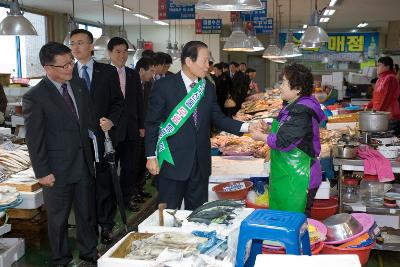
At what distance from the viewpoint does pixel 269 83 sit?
26.2 meters

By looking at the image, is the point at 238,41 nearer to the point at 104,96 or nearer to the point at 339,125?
the point at 339,125

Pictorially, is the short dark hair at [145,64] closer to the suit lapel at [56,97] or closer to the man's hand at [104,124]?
the man's hand at [104,124]

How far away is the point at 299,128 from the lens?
3.61m

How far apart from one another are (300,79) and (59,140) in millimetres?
2094

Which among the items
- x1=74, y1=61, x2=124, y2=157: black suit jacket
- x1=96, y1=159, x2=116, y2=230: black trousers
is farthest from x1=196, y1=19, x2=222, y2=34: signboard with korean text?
x1=96, y1=159, x2=116, y2=230: black trousers

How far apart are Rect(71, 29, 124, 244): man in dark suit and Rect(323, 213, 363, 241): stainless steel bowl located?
2.31 meters

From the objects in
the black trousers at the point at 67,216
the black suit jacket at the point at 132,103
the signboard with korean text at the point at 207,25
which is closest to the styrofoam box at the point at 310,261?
the black trousers at the point at 67,216

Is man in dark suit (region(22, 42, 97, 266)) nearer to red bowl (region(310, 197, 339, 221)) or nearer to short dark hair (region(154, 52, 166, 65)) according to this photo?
red bowl (region(310, 197, 339, 221))

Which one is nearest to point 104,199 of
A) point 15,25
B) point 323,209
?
point 323,209

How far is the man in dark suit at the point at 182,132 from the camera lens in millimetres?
3814

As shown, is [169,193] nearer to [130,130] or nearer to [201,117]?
[201,117]

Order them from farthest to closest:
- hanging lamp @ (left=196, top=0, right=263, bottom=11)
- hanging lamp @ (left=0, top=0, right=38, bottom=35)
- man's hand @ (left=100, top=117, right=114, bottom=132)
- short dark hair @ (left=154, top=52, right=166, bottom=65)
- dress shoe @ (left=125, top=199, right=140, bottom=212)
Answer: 1. short dark hair @ (left=154, top=52, right=166, bottom=65)
2. dress shoe @ (left=125, top=199, right=140, bottom=212)
3. hanging lamp @ (left=0, top=0, right=38, bottom=35)
4. man's hand @ (left=100, top=117, right=114, bottom=132)
5. hanging lamp @ (left=196, top=0, right=263, bottom=11)

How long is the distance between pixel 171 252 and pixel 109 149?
8.45 feet

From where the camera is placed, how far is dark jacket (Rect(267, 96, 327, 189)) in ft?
11.8
